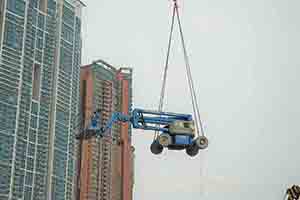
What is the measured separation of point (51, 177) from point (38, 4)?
15.0 meters

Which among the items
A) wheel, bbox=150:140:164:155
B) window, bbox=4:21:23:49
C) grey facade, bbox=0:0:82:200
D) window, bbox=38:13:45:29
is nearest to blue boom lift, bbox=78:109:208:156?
wheel, bbox=150:140:164:155

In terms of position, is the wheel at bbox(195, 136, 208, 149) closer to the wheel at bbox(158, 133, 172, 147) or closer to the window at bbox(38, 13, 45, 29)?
the wheel at bbox(158, 133, 172, 147)

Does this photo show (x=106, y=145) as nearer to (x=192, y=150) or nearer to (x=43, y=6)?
(x=43, y=6)

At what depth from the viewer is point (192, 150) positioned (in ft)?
63.6

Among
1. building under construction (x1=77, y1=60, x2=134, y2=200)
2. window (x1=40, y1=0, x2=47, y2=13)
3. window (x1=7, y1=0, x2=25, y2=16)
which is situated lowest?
building under construction (x1=77, y1=60, x2=134, y2=200)

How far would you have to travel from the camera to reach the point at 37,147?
46094 mm

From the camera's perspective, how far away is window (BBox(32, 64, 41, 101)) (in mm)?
47206

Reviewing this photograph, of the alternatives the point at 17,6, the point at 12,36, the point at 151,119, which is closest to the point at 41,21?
the point at 17,6

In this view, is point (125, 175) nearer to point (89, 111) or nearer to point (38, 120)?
point (89, 111)

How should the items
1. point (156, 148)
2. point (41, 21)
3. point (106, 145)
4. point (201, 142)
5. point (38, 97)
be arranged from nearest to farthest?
point (201, 142)
point (156, 148)
point (38, 97)
point (41, 21)
point (106, 145)

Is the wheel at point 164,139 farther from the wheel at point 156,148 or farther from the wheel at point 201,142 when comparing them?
the wheel at point 201,142

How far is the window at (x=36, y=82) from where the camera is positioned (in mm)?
47206

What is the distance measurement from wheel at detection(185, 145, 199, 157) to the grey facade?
A: 25.1m

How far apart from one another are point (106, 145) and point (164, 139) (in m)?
37.6
